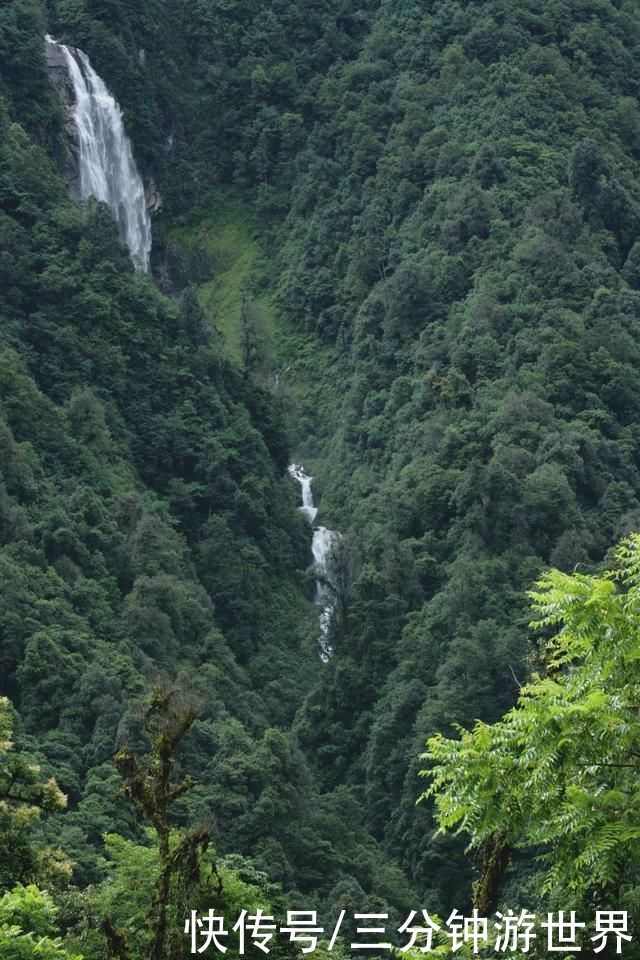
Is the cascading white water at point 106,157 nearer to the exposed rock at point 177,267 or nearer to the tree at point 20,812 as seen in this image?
the exposed rock at point 177,267

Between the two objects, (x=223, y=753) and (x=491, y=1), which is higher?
(x=491, y=1)

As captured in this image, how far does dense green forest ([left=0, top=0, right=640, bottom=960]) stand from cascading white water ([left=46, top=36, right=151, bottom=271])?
5.09 feet

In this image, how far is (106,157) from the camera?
7856cm

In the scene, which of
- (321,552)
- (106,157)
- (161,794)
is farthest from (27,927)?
(106,157)

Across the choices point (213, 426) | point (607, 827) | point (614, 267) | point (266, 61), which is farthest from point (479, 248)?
point (607, 827)

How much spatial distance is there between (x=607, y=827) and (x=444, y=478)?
4618 centimetres

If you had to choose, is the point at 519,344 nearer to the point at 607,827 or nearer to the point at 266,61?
the point at 266,61

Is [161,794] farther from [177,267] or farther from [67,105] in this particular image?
[177,267]

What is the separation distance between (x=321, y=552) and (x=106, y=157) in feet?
78.3

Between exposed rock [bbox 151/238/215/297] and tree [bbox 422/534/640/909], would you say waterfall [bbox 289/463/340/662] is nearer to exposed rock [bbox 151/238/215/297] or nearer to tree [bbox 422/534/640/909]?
exposed rock [bbox 151/238/215/297]

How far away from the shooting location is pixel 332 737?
54906 mm

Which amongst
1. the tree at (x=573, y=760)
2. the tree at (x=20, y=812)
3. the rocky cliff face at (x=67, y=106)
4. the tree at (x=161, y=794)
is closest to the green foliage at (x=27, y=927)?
the tree at (x=161, y=794)

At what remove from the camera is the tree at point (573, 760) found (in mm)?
13914

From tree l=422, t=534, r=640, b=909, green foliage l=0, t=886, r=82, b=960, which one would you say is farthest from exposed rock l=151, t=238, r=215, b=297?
tree l=422, t=534, r=640, b=909
